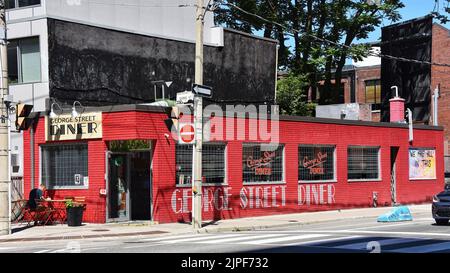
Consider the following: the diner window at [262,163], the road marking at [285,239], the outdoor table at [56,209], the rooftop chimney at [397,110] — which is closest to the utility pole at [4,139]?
the outdoor table at [56,209]

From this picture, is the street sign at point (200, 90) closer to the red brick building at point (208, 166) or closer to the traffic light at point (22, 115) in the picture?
the red brick building at point (208, 166)

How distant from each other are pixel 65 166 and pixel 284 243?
33.9 feet

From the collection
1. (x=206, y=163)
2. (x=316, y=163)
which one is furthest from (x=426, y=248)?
(x=316, y=163)

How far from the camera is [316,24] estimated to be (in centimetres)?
4356

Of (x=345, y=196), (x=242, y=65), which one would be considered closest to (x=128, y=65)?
(x=242, y=65)

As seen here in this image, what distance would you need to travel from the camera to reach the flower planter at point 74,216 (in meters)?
20.0

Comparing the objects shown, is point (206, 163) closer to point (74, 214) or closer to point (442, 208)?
point (74, 214)

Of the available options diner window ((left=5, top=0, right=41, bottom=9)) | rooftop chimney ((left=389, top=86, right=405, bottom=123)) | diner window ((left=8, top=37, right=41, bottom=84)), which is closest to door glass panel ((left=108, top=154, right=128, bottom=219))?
diner window ((left=8, top=37, right=41, bottom=84))

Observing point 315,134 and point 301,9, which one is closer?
point 315,134

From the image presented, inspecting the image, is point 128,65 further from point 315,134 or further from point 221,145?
point 315,134

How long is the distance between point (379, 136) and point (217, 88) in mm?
8126

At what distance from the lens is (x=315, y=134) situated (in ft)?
86.5

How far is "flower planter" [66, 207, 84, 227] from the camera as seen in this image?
20.0 m

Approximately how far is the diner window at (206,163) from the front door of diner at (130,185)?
3.67 feet
